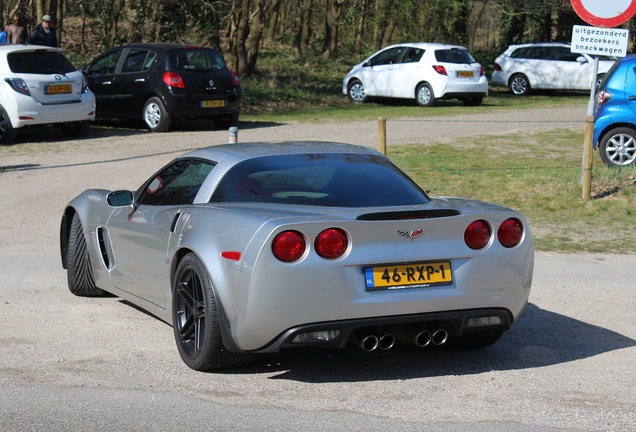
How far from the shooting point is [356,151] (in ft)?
23.7

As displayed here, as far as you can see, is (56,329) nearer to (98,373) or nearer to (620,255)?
(98,373)

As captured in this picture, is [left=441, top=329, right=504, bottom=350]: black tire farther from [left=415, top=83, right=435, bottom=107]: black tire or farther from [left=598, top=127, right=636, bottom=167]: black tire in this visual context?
[left=415, top=83, right=435, bottom=107]: black tire

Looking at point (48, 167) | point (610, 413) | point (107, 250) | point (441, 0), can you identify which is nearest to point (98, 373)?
point (107, 250)

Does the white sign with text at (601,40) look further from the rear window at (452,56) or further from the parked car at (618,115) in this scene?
the rear window at (452,56)

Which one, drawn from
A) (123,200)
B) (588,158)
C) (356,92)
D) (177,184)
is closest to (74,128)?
(588,158)

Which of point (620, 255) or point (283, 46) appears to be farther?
point (283, 46)

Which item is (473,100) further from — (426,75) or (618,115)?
(618,115)

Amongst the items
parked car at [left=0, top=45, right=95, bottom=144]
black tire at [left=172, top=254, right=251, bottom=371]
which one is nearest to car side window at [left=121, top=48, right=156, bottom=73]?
parked car at [left=0, top=45, right=95, bottom=144]

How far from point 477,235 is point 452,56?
22.2 metres

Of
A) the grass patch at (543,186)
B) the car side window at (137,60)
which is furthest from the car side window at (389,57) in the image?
the grass patch at (543,186)

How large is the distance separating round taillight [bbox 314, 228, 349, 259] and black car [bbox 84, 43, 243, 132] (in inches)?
595

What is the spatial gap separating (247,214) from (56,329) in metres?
2.03

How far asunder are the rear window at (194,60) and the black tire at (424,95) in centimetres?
790

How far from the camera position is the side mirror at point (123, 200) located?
24.4 ft
